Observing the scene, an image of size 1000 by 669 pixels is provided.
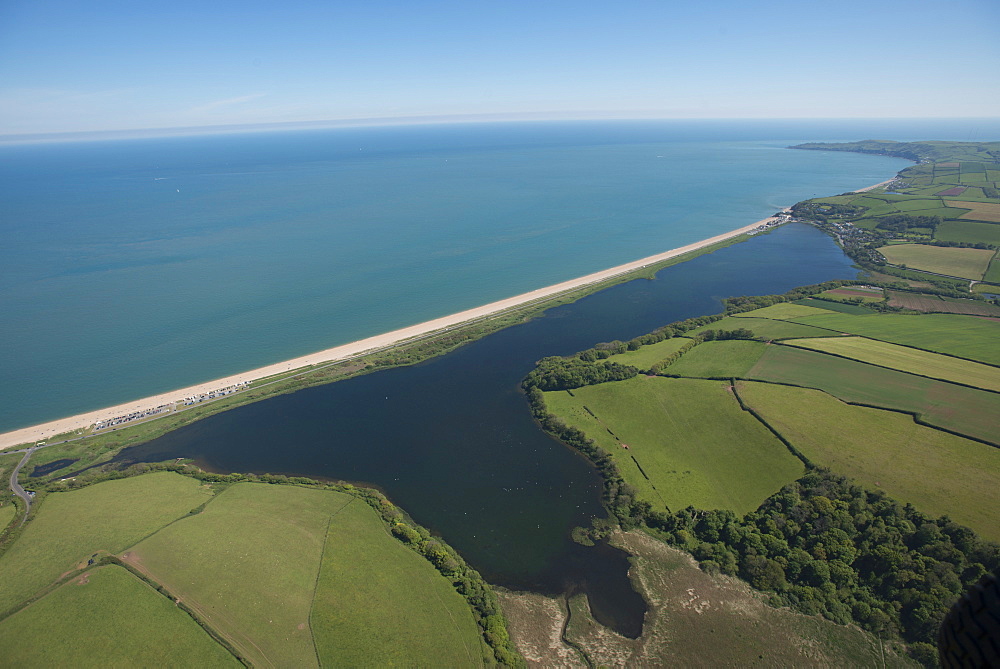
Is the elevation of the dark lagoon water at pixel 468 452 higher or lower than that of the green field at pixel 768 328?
lower

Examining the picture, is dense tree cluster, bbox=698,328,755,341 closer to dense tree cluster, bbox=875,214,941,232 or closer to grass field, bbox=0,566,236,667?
grass field, bbox=0,566,236,667

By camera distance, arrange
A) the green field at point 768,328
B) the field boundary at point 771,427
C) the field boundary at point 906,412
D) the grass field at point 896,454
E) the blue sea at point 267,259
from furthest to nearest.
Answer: the blue sea at point 267,259
the green field at point 768,328
the field boundary at point 906,412
the field boundary at point 771,427
the grass field at point 896,454

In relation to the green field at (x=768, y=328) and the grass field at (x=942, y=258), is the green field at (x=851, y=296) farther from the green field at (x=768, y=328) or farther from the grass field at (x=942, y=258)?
the grass field at (x=942, y=258)

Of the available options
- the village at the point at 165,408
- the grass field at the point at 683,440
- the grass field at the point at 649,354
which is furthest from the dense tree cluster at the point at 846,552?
the village at the point at 165,408

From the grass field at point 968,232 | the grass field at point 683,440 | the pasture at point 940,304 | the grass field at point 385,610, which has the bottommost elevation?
the grass field at point 385,610

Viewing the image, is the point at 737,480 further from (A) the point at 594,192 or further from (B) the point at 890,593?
(A) the point at 594,192

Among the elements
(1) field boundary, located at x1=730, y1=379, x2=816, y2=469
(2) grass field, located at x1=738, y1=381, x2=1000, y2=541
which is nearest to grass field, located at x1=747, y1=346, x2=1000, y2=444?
(2) grass field, located at x1=738, y1=381, x2=1000, y2=541
